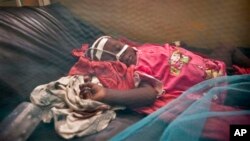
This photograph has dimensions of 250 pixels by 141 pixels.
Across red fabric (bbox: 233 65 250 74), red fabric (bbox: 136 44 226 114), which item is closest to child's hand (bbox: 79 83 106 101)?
red fabric (bbox: 136 44 226 114)

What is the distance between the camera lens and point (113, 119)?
733mm

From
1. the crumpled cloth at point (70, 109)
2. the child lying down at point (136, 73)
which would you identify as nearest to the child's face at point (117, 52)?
the child lying down at point (136, 73)

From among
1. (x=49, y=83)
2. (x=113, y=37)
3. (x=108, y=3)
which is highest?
(x=108, y=3)

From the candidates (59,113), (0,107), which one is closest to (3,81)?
(0,107)

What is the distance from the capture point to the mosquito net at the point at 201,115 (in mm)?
613

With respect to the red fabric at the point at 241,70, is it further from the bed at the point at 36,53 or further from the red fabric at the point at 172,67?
the bed at the point at 36,53

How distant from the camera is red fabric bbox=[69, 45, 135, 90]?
79 cm

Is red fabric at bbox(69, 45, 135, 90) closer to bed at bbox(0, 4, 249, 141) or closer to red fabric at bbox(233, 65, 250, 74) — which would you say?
bed at bbox(0, 4, 249, 141)

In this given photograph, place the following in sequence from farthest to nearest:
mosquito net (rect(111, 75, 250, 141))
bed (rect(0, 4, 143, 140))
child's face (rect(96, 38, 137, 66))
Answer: child's face (rect(96, 38, 137, 66)) < bed (rect(0, 4, 143, 140)) < mosquito net (rect(111, 75, 250, 141))

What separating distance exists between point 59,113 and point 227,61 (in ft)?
1.75

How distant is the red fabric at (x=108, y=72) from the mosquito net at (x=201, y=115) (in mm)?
161

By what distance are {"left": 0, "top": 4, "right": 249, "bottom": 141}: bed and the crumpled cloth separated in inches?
0.9

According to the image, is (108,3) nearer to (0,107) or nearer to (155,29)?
(155,29)

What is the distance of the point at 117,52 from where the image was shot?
0.92 m
